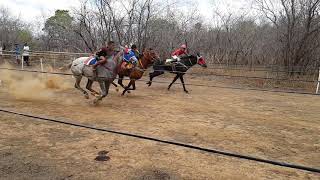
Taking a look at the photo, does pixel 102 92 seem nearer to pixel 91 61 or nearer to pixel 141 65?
pixel 91 61

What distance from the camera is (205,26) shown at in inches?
992

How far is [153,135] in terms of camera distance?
Answer: 20.8ft

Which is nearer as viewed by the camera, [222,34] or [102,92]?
[102,92]

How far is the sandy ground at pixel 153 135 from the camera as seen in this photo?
179 inches

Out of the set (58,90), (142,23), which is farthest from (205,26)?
(58,90)

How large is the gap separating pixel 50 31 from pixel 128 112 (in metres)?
30.1

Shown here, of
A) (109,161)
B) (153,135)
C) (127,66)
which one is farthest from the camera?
(127,66)

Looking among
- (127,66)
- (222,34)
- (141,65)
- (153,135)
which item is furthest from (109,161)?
(222,34)

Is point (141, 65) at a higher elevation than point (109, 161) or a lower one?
higher

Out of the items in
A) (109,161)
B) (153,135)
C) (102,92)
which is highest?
(102,92)

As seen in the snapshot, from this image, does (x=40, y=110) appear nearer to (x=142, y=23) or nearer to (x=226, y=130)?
(x=226, y=130)

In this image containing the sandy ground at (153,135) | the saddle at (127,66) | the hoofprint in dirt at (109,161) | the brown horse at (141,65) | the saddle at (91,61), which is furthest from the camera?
the brown horse at (141,65)

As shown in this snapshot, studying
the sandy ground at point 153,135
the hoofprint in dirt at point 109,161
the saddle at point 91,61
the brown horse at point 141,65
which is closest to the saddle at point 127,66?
the brown horse at point 141,65

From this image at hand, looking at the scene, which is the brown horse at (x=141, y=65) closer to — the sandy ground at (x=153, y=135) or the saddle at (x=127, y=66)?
the saddle at (x=127, y=66)
